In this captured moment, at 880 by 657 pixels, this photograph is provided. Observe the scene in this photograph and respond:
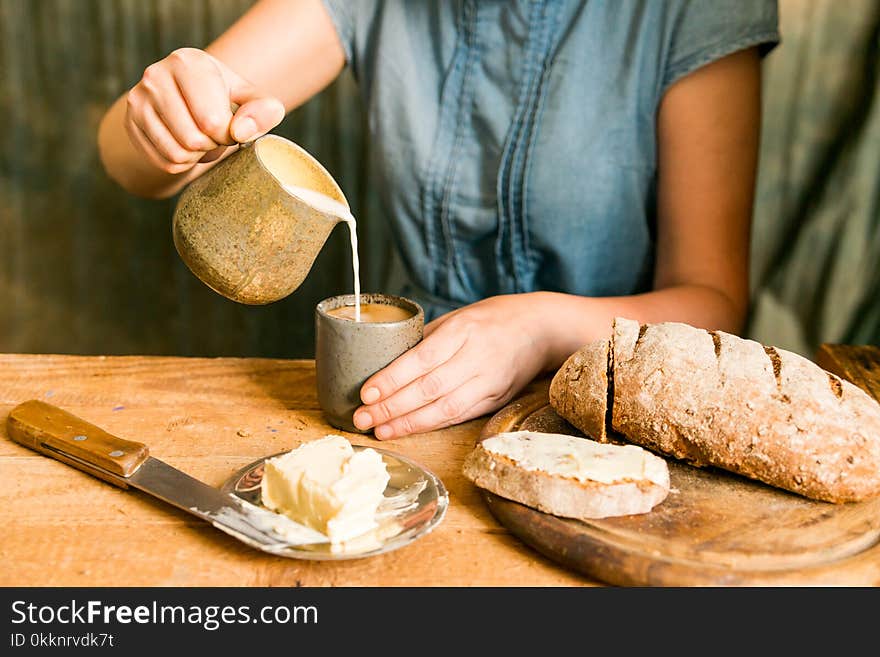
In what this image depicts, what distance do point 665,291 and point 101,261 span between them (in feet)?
6.79

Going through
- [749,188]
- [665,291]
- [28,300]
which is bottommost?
[28,300]

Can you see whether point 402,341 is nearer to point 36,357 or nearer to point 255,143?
point 255,143

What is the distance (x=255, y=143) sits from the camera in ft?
3.75

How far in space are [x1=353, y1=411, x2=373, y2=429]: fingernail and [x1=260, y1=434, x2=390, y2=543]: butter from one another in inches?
7.3

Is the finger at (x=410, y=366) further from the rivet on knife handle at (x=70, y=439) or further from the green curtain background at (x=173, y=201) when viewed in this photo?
the green curtain background at (x=173, y=201)

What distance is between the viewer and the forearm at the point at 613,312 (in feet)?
4.71

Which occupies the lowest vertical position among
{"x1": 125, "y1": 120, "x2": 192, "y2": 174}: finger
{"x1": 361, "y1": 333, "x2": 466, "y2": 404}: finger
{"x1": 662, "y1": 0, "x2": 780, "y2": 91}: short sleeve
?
{"x1": 361, "y1": 333, "x2": 466, "y2": 404}: finger

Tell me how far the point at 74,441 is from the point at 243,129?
0.48 meters

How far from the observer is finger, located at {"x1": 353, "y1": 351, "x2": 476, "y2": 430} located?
1243mm

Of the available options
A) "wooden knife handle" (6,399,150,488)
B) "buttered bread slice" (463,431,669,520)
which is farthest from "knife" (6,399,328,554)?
"buttered bread slice" (463,431,669,520)

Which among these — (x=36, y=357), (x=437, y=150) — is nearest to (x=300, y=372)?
(x=36, y=357)

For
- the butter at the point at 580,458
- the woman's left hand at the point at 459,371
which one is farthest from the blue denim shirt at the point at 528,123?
the butter at the point at 580,458

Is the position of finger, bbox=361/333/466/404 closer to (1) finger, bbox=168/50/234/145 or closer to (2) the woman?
(2) the woman
